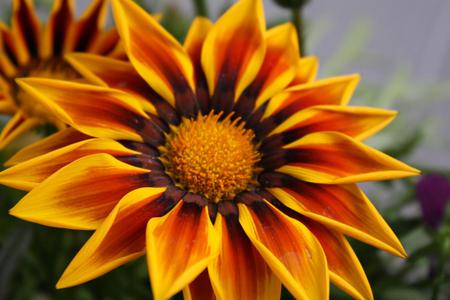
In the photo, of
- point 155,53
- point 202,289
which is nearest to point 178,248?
point 202,289

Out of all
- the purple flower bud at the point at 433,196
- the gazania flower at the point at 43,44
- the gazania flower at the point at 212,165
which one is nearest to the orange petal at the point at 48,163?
the gazania flower at the point at 212,165

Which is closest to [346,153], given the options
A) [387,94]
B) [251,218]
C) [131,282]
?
[251,218]

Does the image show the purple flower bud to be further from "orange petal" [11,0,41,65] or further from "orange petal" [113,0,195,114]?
"orange petal" [11,0,41,65]

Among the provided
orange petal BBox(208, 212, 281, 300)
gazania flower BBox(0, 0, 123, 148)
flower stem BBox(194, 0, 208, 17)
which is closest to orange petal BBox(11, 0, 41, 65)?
gazania flower BBox(0, 0, 123, 148)

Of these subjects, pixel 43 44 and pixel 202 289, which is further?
pixel 43 44

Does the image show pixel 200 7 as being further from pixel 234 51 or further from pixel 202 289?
pixel 202 289

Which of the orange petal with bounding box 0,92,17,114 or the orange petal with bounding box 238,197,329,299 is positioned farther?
the orange petal with bounding box 0,92,17,114
